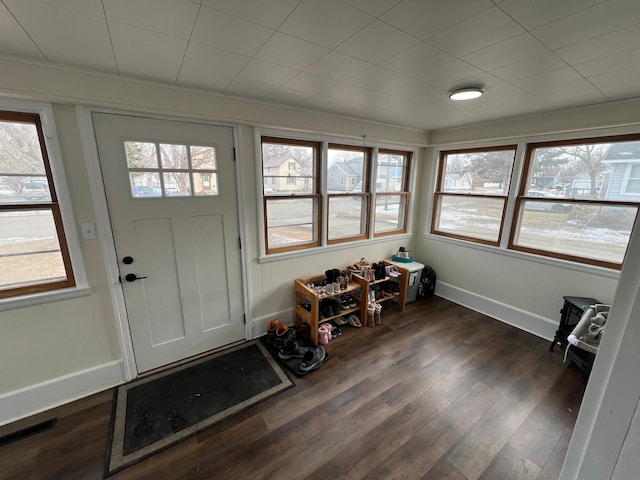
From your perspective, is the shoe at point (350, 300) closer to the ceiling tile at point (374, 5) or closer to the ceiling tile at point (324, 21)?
the ceiling tile at point (324, 21)

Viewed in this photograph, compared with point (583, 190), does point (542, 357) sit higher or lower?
lower

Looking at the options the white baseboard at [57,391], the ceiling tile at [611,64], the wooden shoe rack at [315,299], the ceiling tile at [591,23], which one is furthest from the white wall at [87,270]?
the ceiling tile at [611,64]

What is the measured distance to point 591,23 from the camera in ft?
3.91

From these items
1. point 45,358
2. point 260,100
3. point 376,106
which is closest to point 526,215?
point 376,106

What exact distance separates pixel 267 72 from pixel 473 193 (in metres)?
2.99

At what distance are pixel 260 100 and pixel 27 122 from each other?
5.27 ft

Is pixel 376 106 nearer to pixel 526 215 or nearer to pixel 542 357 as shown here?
pixel 526 215

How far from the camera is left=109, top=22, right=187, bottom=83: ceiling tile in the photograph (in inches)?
51.7

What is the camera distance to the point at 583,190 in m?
2.62

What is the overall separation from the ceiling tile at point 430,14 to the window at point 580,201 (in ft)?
7.66

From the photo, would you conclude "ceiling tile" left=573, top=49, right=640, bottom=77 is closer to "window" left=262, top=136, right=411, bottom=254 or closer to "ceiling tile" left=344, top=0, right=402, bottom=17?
"ceiling tile" left=344, top=0, right=402, bottom=17

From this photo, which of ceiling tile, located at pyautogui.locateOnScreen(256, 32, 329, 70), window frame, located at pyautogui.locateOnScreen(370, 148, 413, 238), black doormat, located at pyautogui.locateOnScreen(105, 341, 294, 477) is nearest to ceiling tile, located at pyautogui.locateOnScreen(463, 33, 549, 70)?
ceiling tile, located at pyautogui.locateOnScreen(256, 32, 329, 70)

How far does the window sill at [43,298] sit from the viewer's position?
70.7 inches

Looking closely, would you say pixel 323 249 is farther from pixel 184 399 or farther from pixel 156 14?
pixel 156 14
